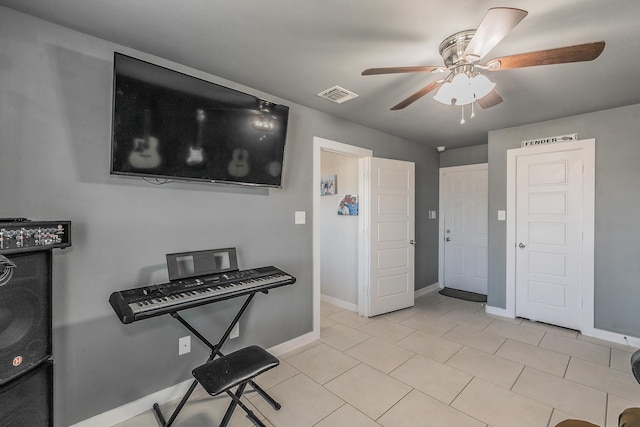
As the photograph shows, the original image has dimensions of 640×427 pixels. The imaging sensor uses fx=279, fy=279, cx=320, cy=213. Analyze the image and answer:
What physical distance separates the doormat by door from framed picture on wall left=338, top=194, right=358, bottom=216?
2.25m

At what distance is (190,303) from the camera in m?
1.69

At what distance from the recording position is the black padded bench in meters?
1.53

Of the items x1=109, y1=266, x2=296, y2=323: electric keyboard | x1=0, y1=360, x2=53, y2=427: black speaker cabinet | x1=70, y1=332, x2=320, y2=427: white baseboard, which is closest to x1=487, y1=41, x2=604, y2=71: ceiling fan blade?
x1=109, y1=266, x2=296, y2=323: electric keyboard

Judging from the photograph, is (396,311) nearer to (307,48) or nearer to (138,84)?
(307,48)

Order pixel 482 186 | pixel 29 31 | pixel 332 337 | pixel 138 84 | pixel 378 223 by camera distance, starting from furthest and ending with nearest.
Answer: pixel 482 186 → pixel 378 223 → pixel 332 337 → pixel 138 84 → pixel 29 31

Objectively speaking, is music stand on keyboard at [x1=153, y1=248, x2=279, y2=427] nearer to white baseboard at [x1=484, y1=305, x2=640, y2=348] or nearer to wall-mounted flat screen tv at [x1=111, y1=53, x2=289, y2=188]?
wall-mounted flat screen tv at [x1=111, y1=53, x2=289, y2=188]

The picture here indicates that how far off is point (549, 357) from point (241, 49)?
3.81m

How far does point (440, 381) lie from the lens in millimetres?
2295

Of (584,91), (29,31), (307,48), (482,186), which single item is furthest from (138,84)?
(482,186)

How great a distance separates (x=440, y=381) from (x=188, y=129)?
2.77 metres

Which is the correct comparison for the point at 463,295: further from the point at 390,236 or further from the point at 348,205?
the point at 348,205

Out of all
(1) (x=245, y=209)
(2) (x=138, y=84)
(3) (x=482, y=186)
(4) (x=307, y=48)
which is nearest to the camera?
(2) (x=138, y=84)

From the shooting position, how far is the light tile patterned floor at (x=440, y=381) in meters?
1.90

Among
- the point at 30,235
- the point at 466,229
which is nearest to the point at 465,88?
the point at 30,235
